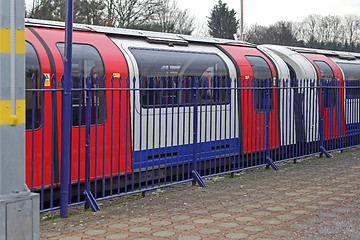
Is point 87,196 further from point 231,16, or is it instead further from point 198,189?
point 231,16

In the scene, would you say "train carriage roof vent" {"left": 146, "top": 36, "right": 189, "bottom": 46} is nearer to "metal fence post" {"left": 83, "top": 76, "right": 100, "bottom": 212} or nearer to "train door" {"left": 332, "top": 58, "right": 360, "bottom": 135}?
"metal fence post" {"left": 83, "top": 76, "right": 100, "bottom": 212}

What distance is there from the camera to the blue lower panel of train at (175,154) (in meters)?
7.77

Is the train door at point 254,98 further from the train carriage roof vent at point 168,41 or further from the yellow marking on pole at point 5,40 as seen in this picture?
the yellow marking on pole at point 5,40

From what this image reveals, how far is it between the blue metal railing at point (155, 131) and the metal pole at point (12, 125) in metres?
2.43

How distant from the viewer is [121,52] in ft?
25.9

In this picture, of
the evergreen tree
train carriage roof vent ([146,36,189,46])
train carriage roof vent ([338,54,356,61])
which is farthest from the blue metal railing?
the evergreen tree

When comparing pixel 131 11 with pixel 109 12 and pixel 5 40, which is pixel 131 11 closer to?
pixel 109 12

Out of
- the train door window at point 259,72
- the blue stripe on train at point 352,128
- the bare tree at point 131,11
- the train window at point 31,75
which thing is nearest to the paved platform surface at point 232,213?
the train window at point 31,75

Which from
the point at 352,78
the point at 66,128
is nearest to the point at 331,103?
the point at 352,78

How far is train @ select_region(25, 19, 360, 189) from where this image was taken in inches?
258

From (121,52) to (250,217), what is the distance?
3.47 meters

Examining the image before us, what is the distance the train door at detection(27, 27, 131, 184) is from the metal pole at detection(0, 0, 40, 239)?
362cm

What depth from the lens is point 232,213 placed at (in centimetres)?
625

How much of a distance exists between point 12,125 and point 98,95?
4115mm
